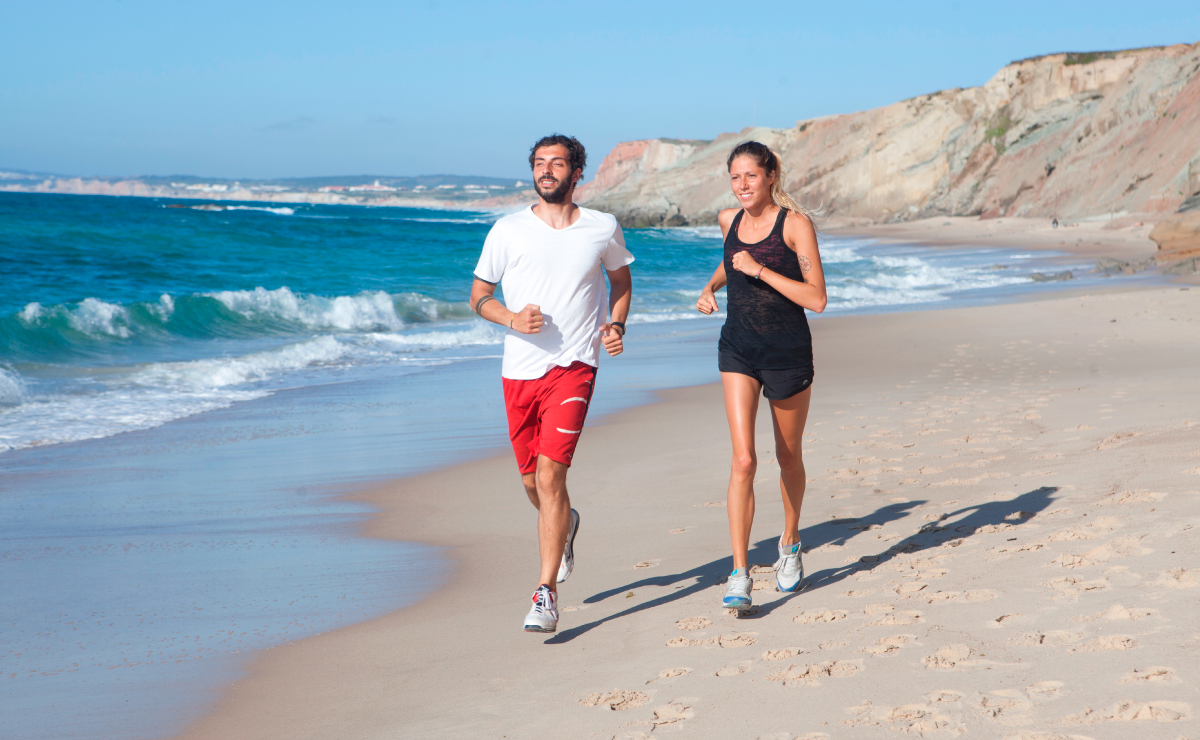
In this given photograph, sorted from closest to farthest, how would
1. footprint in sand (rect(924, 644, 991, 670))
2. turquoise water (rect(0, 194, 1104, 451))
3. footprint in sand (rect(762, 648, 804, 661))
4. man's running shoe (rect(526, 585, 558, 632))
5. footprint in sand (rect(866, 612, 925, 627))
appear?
footprint in sand (rect(924, 644, 991, 670)) < footprint in sand (rect(762, 648, 804, 661)) < footprint in sand (rect(866, 612, 925, 627)) < man's running shoe (rect(526, 585, 558, 632)) < turquoise water (rect(0, 194, 1104, 451))

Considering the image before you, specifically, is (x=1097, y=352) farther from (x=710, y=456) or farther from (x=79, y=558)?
(x=79, y=558)

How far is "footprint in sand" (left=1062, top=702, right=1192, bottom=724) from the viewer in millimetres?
2227

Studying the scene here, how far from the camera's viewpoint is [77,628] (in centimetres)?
371

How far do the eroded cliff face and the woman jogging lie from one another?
3412 cm

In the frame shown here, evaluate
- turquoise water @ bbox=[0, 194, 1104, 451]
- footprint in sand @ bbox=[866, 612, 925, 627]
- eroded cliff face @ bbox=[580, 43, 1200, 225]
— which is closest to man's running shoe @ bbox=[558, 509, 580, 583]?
footprint in sand @ bbox=[866, 612, 925, 627]

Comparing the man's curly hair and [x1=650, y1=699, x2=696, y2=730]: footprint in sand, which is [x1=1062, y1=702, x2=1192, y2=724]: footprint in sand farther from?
the man's curly hair

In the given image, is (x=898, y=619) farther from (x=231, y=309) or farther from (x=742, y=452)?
(x=231, y=309)

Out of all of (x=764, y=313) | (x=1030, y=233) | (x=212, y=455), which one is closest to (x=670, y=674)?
(x=764, y=313)

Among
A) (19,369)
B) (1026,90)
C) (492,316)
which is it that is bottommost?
(19,369)

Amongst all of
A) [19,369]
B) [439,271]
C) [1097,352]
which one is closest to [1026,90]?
[439,271]

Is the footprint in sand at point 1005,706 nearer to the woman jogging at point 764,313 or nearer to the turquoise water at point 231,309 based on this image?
the woman jogging at point 764,313

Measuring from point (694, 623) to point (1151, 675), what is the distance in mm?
1497

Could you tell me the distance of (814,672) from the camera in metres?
2.84

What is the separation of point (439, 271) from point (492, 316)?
82.2 feet
